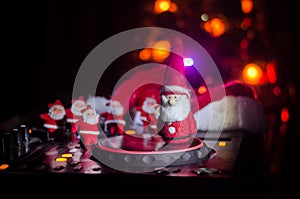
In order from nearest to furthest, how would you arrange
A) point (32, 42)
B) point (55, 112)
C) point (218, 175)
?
1. point (218, 175)
2. point (55, 112)
3. point (32, 42)

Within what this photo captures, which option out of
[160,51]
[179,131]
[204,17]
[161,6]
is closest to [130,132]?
[179,131]

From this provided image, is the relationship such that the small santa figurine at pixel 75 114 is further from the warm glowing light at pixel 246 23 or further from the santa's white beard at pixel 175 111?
the warm glowing light at pixel 246 23

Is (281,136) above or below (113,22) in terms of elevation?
below

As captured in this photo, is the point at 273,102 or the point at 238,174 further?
the point at 273,102

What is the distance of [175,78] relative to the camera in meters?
0.99

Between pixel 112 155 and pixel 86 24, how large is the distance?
846 millimetres

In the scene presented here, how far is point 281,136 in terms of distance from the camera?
1.76m

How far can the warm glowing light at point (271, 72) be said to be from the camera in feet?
5.91

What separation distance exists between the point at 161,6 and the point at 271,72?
737 millimetres

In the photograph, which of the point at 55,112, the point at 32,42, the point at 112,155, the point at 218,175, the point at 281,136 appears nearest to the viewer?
the point at 218,175

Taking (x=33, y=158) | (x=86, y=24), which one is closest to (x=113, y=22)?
(x=86, y=24)

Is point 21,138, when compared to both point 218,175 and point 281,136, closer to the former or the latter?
point 218,175

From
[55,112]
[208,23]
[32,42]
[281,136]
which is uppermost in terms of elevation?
[208,23]

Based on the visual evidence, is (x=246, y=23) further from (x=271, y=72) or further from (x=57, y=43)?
(x=57, y=43)
